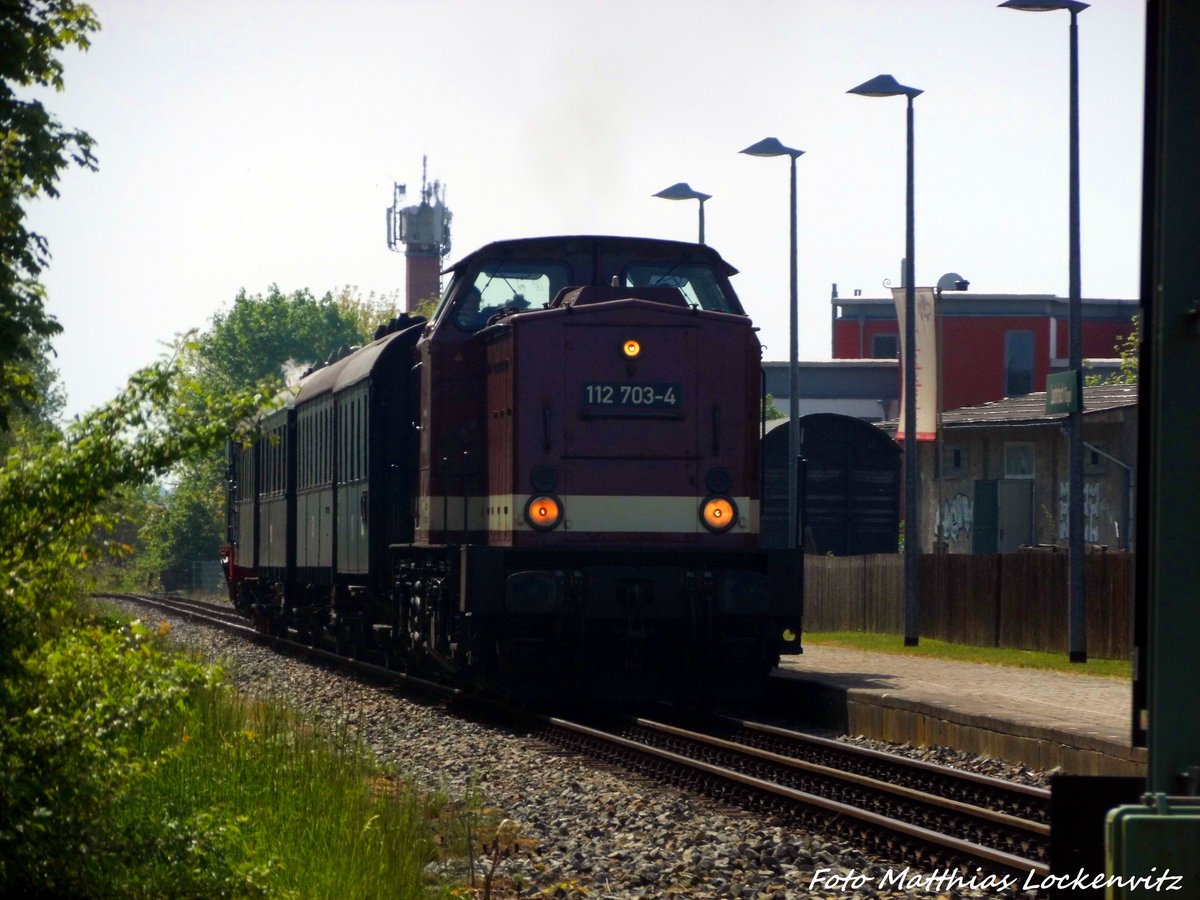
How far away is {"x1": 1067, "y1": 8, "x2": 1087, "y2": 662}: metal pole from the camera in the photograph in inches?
724

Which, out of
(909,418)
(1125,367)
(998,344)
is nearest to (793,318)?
(909,418)

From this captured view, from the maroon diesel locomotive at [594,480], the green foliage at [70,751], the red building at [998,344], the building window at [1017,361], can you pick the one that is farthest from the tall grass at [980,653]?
the building window at [1017,361]

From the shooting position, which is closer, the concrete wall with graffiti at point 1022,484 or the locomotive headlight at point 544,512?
the locomotive headlight at point 544,512

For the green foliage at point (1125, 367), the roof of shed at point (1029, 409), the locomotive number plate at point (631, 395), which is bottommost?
the locomotive number plate at point (631, 395)

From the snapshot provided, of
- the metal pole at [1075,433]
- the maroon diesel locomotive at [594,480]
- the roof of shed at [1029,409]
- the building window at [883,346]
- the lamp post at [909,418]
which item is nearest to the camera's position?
the maroon diesel locomotive at [594,480]

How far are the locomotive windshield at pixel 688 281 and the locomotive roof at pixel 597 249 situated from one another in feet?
0.34

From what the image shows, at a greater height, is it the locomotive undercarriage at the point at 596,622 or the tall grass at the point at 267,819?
the locomotive undercarriage at the point at 596,622

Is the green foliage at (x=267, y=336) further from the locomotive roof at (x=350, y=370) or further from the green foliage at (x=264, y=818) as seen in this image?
the green foliage at (x=264, y=818)

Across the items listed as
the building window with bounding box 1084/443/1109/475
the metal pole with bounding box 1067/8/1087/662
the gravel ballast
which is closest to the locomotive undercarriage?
the gravel ballast

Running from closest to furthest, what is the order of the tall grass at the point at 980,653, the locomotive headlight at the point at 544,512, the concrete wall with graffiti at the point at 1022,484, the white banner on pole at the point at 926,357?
1. the locomotive headlight at the point at 544,512
2. the tall grass at the point at 980,653
3. the white banner on pole at the point at 926,357
4. the concrete wall with graffiti at the point at 1022,484

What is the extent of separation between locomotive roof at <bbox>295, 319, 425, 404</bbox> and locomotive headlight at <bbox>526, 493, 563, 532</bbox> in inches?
131

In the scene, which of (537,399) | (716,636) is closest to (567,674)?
(716,636)

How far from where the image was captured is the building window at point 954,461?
40.2 metres

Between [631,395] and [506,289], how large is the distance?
5.92 ft
